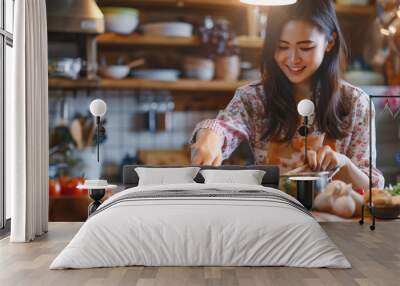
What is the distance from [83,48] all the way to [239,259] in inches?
147

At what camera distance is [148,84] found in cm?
770

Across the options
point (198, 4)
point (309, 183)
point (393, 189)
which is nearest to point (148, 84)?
point (198, 4)

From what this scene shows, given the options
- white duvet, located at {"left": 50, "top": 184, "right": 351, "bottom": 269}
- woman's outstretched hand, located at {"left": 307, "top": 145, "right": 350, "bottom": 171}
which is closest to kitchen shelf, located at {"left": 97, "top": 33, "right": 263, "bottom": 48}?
woman's outstretched hand, located at {"left": 307, "top": 145, "right": 350, "bottom": 171}

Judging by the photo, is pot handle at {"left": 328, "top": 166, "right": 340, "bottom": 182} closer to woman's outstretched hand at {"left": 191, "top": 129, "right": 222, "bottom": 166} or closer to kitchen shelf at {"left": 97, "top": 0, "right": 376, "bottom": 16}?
woman's outstretched hand at {"left": 191, "top": 129, "right": 222, "bottom": 166}

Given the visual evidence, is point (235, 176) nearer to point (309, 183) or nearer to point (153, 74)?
point (309, 183)

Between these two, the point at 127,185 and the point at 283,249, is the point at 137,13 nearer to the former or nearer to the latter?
the point at 127,185

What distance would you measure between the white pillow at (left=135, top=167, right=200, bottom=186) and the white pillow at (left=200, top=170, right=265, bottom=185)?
183 millimetres

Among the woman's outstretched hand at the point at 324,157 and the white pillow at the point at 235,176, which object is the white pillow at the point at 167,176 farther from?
the woman's outstretched hand at the point at 324,157

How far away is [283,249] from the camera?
4957 millimetres

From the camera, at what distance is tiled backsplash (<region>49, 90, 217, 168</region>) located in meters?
7.70

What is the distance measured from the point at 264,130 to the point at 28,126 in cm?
275

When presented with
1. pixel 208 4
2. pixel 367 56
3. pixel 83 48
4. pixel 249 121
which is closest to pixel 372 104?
pixel 367 56

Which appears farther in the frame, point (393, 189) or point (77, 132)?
point (393, 189)

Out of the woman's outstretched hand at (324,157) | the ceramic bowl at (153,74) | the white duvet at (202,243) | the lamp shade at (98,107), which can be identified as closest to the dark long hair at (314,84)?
the woman's outstretched hand at (324,157)
